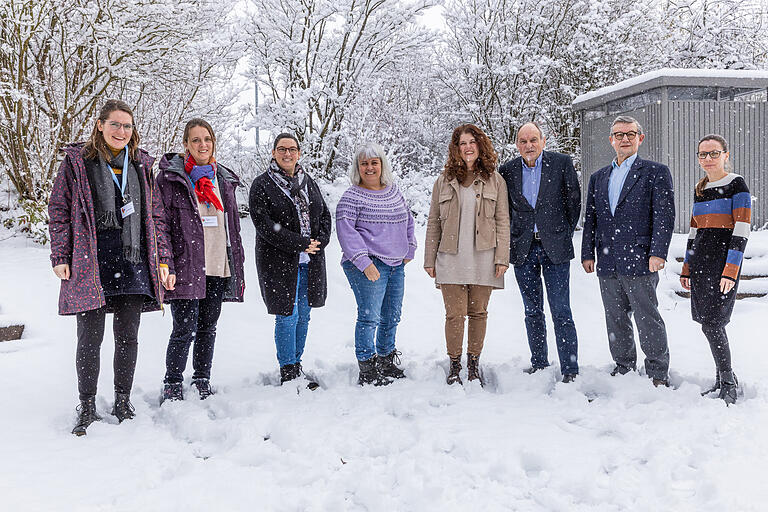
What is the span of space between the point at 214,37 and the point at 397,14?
2.80 metres

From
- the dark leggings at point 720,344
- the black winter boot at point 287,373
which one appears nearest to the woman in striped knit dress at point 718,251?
the dark leggings at point 720,344

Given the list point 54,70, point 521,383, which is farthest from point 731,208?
point 54,70

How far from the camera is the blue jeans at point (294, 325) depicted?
402 centimetres

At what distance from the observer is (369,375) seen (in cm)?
408

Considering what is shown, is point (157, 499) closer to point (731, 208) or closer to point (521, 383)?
point (521, 383)

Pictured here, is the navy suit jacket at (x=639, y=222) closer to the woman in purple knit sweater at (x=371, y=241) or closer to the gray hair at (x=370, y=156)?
the woman in purple knit sweater at (x=371, y=241)

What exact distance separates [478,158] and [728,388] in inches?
86.2

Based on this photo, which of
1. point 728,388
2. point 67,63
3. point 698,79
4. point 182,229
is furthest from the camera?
point 698,79

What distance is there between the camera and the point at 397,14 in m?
8.62

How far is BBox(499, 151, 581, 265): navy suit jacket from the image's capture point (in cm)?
391

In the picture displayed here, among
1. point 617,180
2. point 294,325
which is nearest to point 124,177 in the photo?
point 294,325

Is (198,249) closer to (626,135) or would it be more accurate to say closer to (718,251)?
(626,135)

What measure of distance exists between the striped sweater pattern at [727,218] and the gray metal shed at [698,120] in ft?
16.4

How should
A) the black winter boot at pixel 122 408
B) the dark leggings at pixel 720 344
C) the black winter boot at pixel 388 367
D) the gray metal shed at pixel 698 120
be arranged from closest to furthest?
the black winter boot at pixel 122 408 → the dark leggings at pixel 720 344 → the black winter boot at pixel 388 367 → the gray metal shed at pixel 698 120
